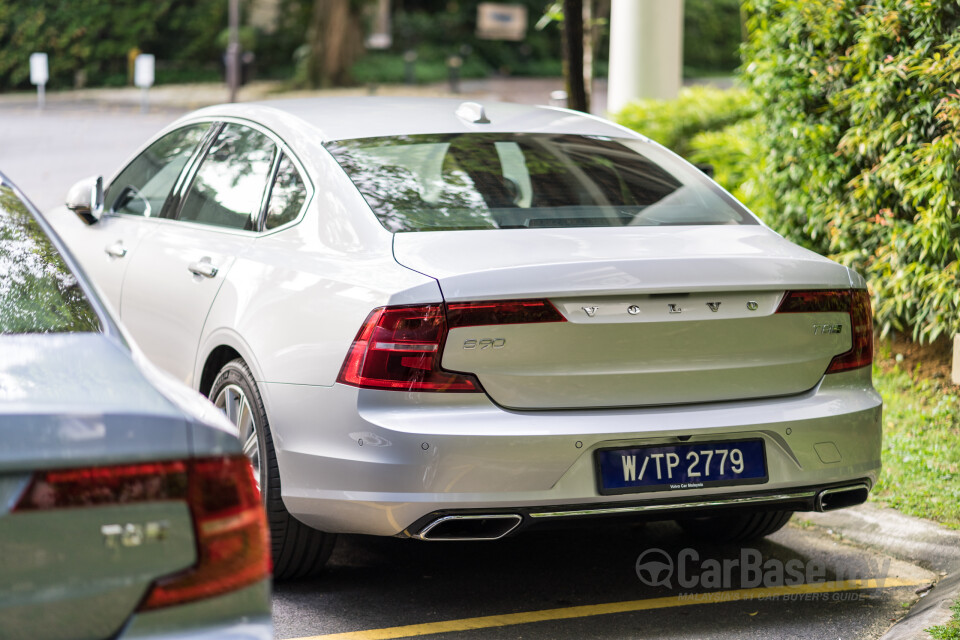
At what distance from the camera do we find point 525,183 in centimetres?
447

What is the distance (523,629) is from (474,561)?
2.30 ft

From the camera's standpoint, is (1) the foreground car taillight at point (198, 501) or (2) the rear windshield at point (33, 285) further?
(2) the rear windshield at point (33, 285)

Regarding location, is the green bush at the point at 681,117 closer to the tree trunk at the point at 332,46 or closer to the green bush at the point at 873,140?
the green bush at the point at 873,140

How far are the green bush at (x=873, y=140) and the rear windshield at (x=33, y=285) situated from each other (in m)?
4.34

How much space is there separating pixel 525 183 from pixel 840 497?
5.02 ft

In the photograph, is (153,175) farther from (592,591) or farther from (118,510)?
(118,510)

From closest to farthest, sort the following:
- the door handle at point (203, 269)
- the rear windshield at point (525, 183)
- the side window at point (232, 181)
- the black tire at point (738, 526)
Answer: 1. the rear windshield at point (525, 183)
2. the door handle at point (203, 269)
3. the side window at point (232, 181)
4. the black tire at point (738, 526)

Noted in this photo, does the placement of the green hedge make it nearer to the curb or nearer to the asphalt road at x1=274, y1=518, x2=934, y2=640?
the curb

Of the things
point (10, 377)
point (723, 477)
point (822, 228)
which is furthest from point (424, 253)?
point (822, 228)

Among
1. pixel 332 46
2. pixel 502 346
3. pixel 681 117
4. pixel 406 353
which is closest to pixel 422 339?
pixel 406 353

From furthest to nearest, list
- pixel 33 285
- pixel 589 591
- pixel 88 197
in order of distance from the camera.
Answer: pixel 88 197
pixel 589 591
pixel 33 285

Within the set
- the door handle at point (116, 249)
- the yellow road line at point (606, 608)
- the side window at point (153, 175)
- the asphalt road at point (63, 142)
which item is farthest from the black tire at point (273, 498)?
the asphalt road at point (63, 142)

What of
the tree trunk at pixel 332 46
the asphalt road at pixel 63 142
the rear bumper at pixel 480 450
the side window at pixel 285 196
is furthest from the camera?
the tree trunk at pixel 332 46

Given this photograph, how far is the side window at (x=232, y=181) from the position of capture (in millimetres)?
4527
